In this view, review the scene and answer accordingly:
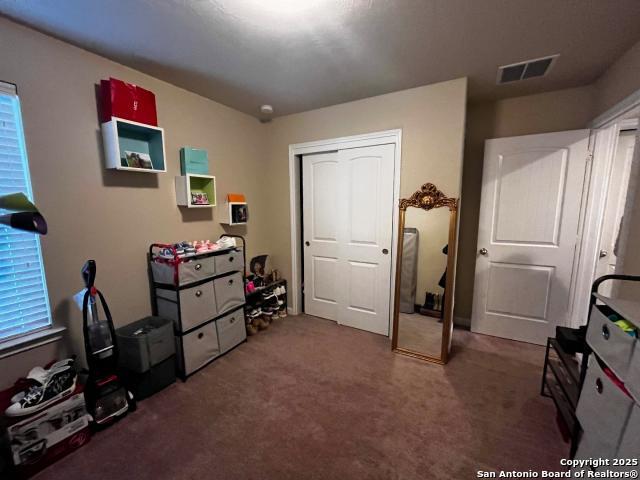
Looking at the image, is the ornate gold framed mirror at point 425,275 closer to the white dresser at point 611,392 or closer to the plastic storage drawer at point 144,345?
the white dresser at point 611,392

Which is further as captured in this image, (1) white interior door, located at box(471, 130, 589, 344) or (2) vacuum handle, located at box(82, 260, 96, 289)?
(1) white interior door, located at box(471, 130, 589, 344)

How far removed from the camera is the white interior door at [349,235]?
105 inches

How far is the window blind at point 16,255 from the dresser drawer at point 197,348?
0.86m

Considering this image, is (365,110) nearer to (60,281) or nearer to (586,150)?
(586,150)

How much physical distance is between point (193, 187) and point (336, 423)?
225 centimetres

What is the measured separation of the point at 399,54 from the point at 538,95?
166 centimetres

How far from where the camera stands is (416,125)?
238 centimetres

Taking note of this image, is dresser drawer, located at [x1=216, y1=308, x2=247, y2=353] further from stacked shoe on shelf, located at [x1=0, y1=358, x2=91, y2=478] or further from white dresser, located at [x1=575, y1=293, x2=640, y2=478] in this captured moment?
white dresser, located at [x1=575, y1=293, x2=640, y2=478]

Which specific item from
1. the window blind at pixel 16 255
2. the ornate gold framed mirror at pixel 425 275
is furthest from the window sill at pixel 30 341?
the ornate gold framed mirror at pixel 425 275

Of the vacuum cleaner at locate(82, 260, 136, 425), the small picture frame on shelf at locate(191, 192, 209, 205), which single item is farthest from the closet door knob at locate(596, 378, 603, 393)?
the small picture frame on shelf at locate(191, 192, 209, 205)

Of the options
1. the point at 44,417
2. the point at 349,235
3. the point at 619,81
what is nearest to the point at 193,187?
the point at 349,235

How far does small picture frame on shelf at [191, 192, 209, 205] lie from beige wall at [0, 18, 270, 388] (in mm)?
162

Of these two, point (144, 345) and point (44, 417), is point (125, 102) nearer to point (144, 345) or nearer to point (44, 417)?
point (144, 345)

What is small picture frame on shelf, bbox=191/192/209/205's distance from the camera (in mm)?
2346
